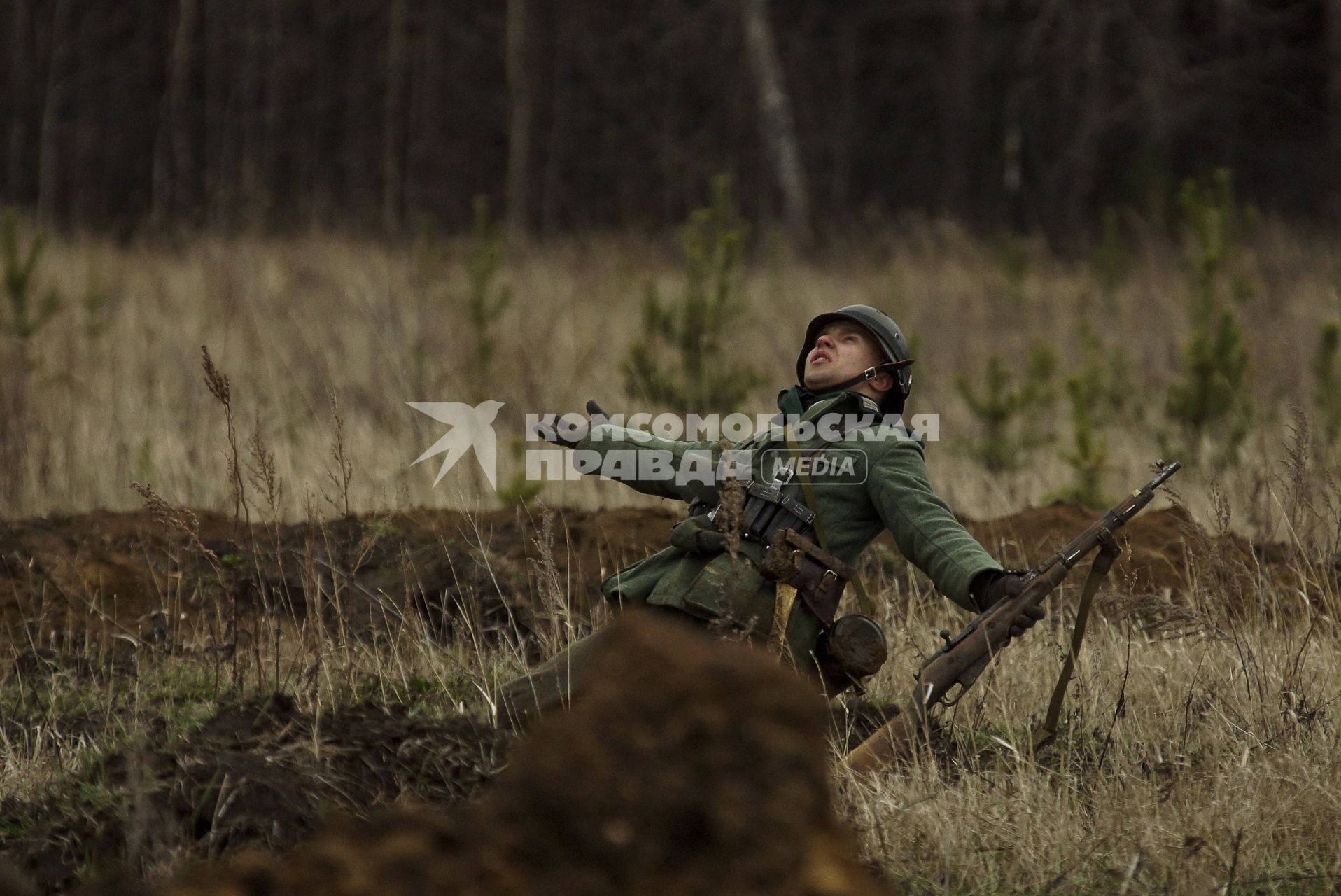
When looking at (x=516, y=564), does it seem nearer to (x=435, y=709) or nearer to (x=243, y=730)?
(x=435, y=709)

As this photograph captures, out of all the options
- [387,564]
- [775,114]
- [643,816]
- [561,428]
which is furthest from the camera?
[775,114]

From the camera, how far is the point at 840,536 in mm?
3750

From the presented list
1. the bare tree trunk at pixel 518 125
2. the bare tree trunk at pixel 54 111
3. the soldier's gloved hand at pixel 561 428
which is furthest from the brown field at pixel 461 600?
the bare tree trunk at pixel 54 111

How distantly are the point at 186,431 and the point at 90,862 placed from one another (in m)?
5.51

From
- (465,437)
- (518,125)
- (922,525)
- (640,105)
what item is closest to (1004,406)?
(465,437)

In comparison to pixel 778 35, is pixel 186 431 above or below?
below

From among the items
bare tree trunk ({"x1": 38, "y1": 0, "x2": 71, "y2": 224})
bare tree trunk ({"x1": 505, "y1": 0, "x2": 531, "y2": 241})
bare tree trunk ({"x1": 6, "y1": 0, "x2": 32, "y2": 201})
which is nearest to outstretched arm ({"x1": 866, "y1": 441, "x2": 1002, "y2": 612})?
bare tree trunk ({"x1": 505, "y1": 0, "x2": 531, "y2": 241})

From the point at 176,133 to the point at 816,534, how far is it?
55.2 feet

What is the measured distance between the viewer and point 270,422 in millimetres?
8656

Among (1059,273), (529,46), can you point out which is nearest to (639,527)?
(1059,273)

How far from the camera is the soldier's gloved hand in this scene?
13.0 ft

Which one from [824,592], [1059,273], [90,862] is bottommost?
[90,862]

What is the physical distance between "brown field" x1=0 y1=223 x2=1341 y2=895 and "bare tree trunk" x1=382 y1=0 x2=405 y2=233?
299 inches

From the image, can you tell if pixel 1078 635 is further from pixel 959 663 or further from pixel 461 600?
pixel 461 600
